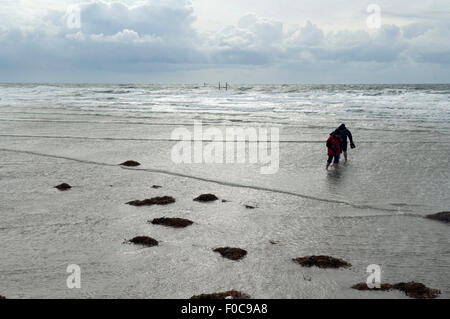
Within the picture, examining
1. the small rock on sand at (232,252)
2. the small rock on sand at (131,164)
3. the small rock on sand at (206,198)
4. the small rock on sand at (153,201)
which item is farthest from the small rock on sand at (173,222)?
the small rock on sand at (131,164)

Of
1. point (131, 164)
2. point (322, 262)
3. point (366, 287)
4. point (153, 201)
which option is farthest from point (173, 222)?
point (131, 164)

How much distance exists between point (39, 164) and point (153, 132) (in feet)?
29.5

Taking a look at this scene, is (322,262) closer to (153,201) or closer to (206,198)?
(206,198)

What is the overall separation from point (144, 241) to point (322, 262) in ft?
9.72

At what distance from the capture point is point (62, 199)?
9.48 meters

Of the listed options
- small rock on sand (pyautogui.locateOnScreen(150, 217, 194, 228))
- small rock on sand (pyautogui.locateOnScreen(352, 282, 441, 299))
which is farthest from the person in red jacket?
small rock on sand (pyautogui.locateOnScreen(352, 282, 441, 299))

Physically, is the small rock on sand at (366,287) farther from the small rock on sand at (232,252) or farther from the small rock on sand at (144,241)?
the small rock on sand at (144,241)

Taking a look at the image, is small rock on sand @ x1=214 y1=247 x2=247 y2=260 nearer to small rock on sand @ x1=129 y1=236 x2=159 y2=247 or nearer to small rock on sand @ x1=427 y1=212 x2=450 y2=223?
small rock on sand @ x1=129 y1=236 x2=159 y2=247

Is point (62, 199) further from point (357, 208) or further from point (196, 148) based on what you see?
point (196, 148)

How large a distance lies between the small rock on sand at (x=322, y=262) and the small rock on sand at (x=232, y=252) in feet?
2.77

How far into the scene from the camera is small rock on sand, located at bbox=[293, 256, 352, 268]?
20.4 ft

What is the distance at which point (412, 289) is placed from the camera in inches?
217

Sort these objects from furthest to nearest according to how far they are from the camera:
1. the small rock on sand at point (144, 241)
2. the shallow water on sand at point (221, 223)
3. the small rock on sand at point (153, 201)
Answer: the small rock on sand at point (153, 201)
the small rock on sand at point (144, 241)
the shallow water on sand at point (221, 223)

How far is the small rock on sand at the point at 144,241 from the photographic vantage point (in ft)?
22.7
